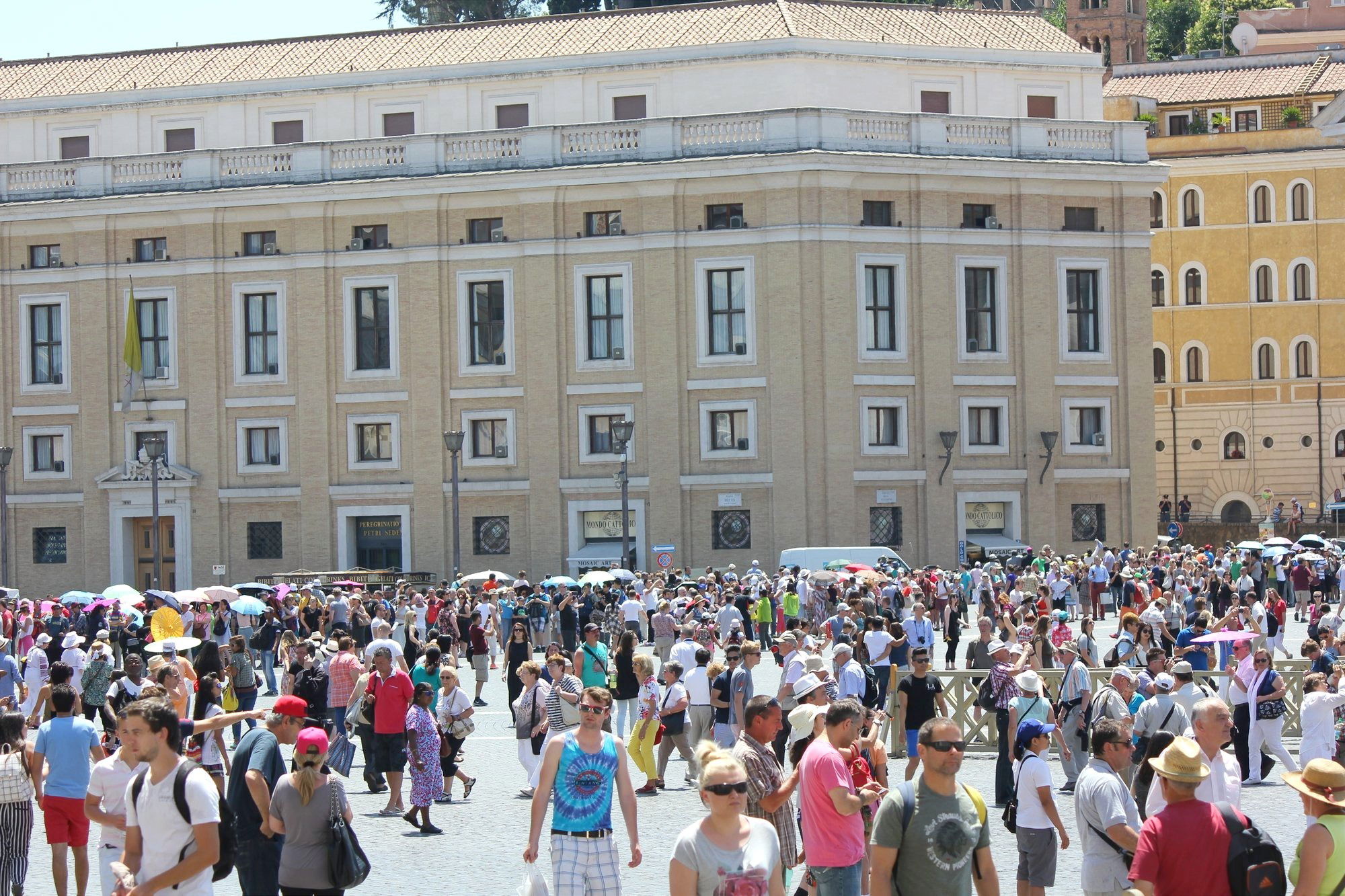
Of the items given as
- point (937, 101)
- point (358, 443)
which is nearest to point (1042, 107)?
point (937, 101)

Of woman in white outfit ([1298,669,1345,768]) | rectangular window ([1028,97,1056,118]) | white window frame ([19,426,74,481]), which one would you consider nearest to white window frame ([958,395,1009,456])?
rectangular window ([1028,97,1056,118])

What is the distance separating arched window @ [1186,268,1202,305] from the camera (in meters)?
72.6

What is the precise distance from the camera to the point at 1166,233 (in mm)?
72562

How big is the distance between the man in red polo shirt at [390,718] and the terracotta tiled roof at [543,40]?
35880 mm

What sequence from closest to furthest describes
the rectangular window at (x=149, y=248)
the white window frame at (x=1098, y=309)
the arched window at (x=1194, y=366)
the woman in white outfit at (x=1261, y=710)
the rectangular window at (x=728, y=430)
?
1. the woman in white outfit at (x=1261, y=710)
2. the rectangular window at (x=728, y=430)
3. the white window frame at (x=1098, y=309)
4. the rectangular window at (x=149, y=248)
5. the arched window at (x=1194, y=366)

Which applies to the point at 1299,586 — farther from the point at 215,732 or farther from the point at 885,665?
the point at 215,732

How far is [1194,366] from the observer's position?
240 feet

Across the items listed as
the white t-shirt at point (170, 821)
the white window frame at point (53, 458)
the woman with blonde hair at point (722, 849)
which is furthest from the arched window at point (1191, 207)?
the white t-shirt at point (170, 821)

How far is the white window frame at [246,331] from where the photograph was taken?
5241 cm

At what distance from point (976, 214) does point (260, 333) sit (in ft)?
61.1

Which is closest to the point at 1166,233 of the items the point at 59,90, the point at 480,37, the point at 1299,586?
the point at 480,37

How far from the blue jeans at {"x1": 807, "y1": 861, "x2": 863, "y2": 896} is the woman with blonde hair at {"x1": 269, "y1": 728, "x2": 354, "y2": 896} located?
2.69 m

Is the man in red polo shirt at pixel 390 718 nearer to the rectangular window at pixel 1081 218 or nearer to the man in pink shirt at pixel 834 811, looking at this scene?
the man in pink shirt at pixel 834 811

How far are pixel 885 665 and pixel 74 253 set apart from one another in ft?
118
